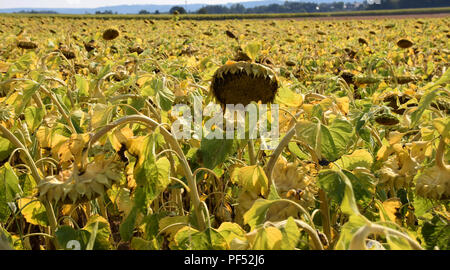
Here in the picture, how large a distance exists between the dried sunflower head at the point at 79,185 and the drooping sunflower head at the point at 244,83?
1.41 ft

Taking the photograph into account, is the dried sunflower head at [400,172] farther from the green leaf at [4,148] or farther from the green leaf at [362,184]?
the green leaf at [4,148]

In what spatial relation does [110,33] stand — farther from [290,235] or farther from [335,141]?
[290,235]

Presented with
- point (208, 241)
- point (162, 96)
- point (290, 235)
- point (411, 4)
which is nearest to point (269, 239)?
point (290, 235)

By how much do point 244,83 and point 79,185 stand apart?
21.8 inches

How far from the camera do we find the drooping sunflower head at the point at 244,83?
1.28 m

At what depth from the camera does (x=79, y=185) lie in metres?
1.01

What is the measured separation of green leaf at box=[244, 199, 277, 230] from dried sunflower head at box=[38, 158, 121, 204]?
0.33 meters

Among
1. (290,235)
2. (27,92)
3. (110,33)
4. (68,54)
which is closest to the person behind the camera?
(290,235)

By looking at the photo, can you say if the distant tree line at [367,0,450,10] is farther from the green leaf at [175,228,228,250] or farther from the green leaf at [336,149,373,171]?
the green leaf at [175,228,228,250]

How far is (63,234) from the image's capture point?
1.22m
